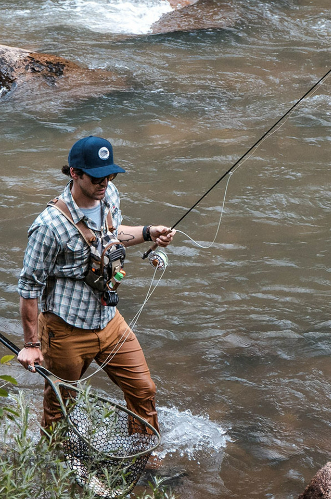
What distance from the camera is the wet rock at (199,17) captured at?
46.4 ft

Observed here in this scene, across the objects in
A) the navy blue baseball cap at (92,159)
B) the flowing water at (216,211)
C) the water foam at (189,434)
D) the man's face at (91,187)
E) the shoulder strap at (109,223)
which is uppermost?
the navy blue baseball cap at (92,159)

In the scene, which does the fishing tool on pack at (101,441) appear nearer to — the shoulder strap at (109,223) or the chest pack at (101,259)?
the chest pack at (101,259)

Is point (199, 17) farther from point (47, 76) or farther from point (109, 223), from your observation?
point (109, 223)

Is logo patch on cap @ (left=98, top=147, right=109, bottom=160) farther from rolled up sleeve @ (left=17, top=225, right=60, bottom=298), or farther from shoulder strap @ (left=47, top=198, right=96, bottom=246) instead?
rolled up sleeve @ (left=17, top=225, right=60, bottom=298)

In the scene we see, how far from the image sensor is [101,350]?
3963 mm

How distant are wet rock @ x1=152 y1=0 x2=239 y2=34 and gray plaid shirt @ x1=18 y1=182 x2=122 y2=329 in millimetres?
11076

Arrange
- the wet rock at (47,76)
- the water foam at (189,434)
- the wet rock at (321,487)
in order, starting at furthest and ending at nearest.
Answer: the wet rock at (47,76), the water foam at (189,434), the wet rock at (321,487)

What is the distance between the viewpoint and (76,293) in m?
3.81

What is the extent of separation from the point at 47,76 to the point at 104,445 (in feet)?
28.8

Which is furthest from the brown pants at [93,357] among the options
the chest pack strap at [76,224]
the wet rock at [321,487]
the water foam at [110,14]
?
the water foam at [110,14]

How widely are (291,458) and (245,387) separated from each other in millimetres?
801

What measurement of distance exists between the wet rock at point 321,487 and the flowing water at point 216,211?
2.61 ft

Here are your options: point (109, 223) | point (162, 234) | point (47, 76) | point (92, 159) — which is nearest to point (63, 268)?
point (109, 223)


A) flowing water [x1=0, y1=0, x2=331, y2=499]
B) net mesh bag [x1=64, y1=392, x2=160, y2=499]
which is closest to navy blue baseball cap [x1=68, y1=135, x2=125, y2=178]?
net mesh bag [x1=64, y1=392, x2=160, y2=499]
